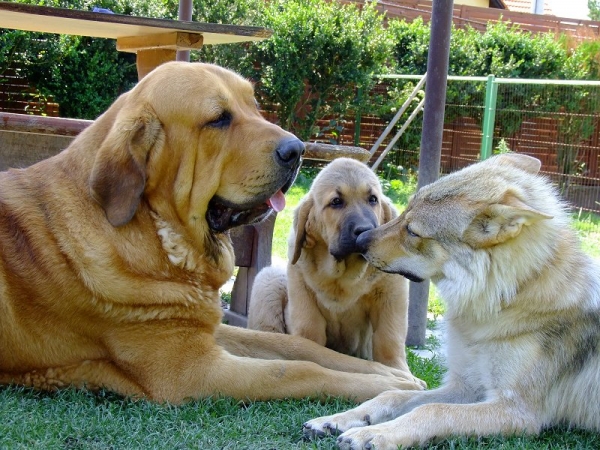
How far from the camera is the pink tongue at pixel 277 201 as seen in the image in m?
4.06

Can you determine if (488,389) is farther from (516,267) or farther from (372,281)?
(372,281)

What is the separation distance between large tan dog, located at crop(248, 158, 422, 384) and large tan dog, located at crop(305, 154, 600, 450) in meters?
0.88

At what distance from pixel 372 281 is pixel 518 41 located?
14.6 m

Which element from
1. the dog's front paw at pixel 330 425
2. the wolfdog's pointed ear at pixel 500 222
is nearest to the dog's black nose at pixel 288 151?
the wolfdog's pointed ear at pixel 500 222

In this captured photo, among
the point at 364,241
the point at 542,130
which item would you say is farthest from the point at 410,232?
the point at 542,130

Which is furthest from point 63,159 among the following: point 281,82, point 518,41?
point 518,41

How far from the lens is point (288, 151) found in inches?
152

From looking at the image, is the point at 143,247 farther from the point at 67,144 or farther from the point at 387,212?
the point at 67,144

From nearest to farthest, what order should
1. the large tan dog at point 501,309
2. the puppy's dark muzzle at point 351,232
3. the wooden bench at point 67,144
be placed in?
1. the large tan dog at point 501,309
2. the puppy's dark muzzle at point 351,232
3. the wooden bench at point 67,144

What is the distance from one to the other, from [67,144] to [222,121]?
2273 mm

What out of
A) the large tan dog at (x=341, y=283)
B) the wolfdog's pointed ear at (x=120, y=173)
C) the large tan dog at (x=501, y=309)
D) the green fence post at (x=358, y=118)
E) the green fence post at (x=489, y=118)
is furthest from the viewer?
the green fence post at (x=358, y=118)

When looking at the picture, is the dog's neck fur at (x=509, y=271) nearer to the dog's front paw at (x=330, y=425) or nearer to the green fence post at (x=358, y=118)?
the dog's front paw at (x=330, y=425)

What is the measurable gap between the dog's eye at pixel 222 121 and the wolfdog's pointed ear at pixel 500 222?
1.26 metres

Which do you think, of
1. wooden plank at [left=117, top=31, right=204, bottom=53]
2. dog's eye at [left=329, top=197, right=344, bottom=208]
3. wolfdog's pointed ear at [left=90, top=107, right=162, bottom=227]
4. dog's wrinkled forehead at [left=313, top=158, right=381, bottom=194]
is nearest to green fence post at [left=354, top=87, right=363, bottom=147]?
wooden plank at [left=117, top=31, right=204, bottom=53]
